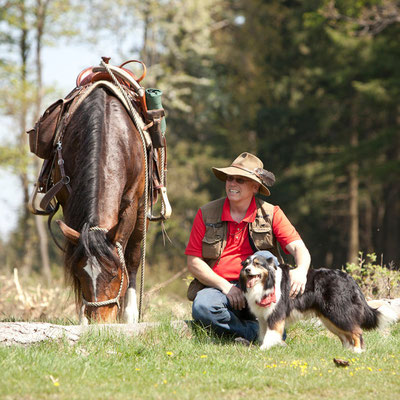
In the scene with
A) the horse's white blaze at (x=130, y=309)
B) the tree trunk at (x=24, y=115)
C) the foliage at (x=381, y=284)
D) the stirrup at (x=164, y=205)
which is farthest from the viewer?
the tree trunk at (x=24, y=115)

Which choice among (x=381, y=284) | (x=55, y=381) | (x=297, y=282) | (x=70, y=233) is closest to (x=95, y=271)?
(x=70, y=233)

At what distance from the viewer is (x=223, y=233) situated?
5.92 metres

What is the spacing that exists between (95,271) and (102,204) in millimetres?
722

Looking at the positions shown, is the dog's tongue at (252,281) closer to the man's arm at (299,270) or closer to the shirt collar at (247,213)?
the man's arm at (299,270)

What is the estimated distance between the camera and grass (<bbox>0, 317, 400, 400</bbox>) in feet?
13.0

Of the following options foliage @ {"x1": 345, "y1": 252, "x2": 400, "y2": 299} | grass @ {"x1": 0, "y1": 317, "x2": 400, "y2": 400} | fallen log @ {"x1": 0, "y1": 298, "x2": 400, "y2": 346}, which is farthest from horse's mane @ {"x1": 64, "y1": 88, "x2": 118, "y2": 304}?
foliage @ {"x1": 345, "y1": 252, "x2": 400, "y2": 299}

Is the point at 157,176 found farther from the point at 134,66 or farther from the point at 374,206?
the point at 374,206

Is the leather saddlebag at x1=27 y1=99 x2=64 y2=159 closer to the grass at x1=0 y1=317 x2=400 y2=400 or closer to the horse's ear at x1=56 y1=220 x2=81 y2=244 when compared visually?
the horse's ear at x1=56 y1=220 x2=81 y2=244

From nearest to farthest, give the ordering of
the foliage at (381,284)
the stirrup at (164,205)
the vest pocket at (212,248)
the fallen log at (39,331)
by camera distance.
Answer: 1. the fallen log at (39,331)
2. the vest pocket at (212,248)
3. the stirrup at (164,205)
4. the foliage at (381,284)

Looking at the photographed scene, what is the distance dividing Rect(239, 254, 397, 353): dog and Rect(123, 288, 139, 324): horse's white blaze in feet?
5.86

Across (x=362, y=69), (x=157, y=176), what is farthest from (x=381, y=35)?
(x=157, y=176)

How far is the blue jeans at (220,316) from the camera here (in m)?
5.64

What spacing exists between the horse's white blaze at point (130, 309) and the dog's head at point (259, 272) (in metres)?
1.95

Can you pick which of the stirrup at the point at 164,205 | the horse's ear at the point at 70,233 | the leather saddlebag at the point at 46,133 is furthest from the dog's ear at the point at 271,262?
the leather saddlebag at the point at 46,133
